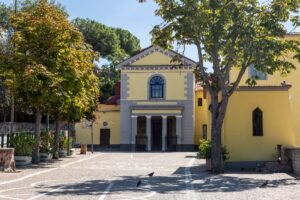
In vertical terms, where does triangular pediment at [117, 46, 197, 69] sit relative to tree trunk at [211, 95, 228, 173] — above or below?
above

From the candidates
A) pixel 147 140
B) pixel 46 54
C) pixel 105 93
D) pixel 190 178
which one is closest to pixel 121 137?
pixel 147 140

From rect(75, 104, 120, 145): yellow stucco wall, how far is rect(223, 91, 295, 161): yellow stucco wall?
1019 inches

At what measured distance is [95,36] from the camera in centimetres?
6650

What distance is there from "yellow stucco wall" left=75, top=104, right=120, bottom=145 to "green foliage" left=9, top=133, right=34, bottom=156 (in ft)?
77.9

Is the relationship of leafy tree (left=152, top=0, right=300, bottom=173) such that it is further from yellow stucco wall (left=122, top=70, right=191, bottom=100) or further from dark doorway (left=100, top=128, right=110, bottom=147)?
dark doorway (left=100, top=128, right=110, bottom=147)

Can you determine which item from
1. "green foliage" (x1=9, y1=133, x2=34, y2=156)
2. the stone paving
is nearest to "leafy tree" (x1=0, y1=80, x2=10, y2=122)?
"green foliage" (x1=9, y1=133, x2=34, y2=156)

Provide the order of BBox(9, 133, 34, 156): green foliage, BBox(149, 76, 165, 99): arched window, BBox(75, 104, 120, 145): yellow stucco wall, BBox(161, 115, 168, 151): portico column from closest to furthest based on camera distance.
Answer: BBox(9, 133, 34, 156): green foliage, BBox(161, 115, 168, 151): portico column, BBox(149, 76, 165, 99): arched window, BBox(75, 104, 120, 145): yellow stucco wall

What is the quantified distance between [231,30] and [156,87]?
89.6 ft

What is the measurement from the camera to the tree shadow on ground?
13203 millimetres

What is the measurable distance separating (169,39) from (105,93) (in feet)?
134

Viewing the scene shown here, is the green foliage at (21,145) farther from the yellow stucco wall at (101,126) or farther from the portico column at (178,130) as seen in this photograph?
the yellow stucco wall at (101,126)

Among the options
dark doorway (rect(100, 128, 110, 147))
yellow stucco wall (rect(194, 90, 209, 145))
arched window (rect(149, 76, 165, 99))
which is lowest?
dark doorway (rect(100, 128, 110, 147))

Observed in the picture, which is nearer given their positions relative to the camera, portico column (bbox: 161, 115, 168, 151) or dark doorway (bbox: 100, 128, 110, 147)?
portico column (bbox: 161, 115, 168, 151)

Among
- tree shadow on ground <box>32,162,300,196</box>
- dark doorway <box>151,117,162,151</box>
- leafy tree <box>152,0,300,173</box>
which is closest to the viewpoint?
tree shadow on ground <box>32,162,300,196</box>
